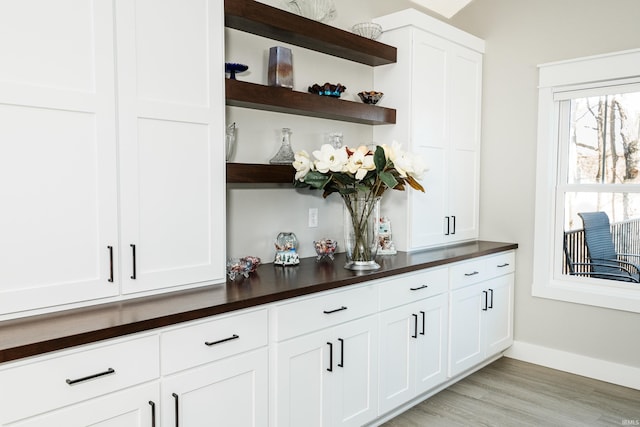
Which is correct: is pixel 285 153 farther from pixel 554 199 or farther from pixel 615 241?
pixel 615 241

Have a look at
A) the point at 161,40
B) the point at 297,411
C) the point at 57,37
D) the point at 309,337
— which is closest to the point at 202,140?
the point at 161,40

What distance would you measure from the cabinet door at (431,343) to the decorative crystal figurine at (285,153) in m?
1.12

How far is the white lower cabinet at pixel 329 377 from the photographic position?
2.08 m

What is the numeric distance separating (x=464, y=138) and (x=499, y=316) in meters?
1.35

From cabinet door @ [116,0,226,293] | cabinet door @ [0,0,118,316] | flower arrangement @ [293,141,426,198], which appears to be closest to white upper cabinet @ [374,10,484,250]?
flower arrangement @ [293,141,426,198]

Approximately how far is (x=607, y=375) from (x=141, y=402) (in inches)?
122

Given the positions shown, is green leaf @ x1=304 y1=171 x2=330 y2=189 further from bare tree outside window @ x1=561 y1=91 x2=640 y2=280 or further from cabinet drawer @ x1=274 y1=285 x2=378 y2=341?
bare tree outside window @ x1=561 y1=91 x2=640 y2=280

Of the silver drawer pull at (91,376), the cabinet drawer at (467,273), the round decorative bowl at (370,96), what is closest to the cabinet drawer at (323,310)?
the silver drawer pull at (91,376)

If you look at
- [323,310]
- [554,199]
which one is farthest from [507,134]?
[323,310]

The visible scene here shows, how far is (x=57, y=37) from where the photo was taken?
164 centimetres

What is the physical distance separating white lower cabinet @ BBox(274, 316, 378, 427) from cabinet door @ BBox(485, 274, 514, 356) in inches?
52.2

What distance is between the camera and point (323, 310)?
Result: 7.28 feet

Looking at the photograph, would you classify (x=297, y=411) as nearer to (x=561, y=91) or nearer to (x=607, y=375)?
(x=607, y=375)

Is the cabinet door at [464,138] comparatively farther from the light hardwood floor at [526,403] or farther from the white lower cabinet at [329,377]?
the white lower cabinet at [329,377]
